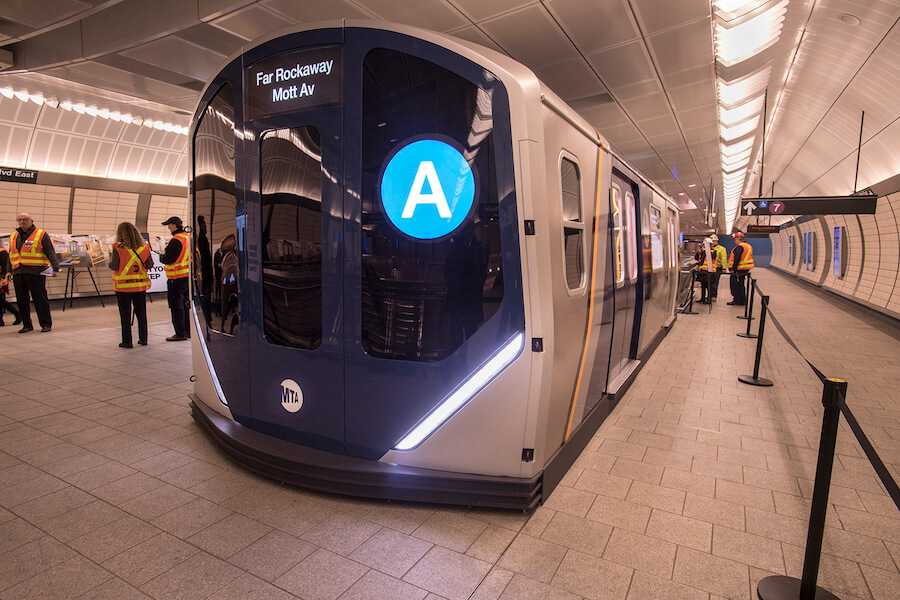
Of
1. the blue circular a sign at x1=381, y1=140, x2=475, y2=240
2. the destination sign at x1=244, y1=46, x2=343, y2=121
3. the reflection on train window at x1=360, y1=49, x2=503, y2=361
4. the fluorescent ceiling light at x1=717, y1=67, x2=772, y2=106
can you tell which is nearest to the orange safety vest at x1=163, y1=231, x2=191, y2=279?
the destination sign at x1=244, y1=46, x2=343, y2=121

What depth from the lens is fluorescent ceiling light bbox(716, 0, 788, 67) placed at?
5879 millimetres

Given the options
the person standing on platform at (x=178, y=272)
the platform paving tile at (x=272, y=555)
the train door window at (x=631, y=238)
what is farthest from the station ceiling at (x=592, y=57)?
the platform paving tile at (x=272, y=555)

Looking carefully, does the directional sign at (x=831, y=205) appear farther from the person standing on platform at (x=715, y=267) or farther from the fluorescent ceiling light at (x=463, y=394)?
the fluorescent ceiling light at (x=463, y=394)

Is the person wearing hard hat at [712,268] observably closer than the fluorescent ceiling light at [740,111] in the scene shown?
No

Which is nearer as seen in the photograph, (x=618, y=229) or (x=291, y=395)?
(x=291, y=395)

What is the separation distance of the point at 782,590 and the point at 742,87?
857 centimetres

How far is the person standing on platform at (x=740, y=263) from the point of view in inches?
496

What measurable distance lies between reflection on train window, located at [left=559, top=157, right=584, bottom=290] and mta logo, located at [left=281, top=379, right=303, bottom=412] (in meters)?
1.94

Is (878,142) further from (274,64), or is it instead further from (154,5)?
(154,5)

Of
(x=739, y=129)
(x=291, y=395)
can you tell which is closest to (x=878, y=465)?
(x=291, y=395)

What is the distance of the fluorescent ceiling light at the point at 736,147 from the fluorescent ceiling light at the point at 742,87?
147 inches

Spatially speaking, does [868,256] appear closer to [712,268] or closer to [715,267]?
[715,267]

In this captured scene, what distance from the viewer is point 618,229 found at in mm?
4547

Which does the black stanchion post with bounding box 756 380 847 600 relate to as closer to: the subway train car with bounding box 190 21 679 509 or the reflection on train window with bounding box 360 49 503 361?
the subway train car with bounding box 190 21 679 509
